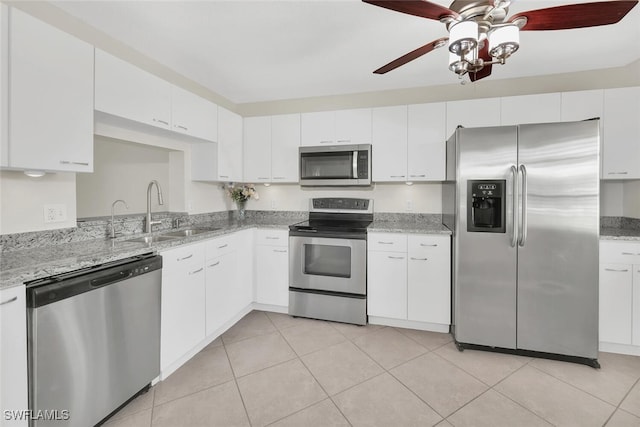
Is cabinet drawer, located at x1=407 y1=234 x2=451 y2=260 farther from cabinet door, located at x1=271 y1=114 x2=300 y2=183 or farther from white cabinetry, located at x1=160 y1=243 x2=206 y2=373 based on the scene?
white cabinetry, located at x1=160 y1=243 x2=206 y2=373

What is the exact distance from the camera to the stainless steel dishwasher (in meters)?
1.33

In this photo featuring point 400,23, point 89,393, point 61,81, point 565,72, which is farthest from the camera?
point 565,72

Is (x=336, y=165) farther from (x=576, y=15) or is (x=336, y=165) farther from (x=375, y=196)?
(x=576, y=15)

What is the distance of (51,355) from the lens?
1.35 metres

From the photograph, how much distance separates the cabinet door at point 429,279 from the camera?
2.68 meters

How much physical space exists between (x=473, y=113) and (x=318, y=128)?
156cm

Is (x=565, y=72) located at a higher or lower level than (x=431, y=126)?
higher

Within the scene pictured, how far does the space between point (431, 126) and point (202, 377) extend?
9.61 ft

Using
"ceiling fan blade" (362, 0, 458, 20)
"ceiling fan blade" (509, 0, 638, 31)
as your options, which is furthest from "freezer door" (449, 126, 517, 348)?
"ceiling fan blade" (362, 0, 458, 20)

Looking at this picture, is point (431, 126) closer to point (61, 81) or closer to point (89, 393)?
point (61, 81)

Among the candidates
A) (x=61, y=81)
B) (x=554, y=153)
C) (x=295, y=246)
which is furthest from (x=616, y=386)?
(x=61, y=81)

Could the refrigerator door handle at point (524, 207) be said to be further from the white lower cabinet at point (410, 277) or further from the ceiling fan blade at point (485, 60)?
the ceiling fan blade at point (485, 60)

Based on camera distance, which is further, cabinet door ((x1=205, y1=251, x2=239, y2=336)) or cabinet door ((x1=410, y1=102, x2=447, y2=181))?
cabinet door ((x1=410, y1=102, x2=447, y2=181))

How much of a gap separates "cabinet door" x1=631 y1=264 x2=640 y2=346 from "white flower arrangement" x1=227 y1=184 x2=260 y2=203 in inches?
142
